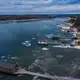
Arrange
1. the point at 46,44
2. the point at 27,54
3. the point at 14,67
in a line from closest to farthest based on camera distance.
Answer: the point at 14,67 < the point at 27,54 < the point at 46,44

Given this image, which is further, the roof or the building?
the roof

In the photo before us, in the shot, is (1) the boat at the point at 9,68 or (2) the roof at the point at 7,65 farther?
(2) the roof at the point at 7,65

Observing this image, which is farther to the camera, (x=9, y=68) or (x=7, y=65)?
(x=7, y=65)

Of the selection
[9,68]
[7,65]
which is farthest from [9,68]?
[7,65]

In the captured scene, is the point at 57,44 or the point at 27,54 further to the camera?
the point at 57,44

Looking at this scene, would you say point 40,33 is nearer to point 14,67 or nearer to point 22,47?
point 22,47

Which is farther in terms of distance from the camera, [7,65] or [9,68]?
[7,65]

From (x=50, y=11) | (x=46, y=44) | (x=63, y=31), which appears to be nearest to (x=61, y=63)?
(x=46, y=44)

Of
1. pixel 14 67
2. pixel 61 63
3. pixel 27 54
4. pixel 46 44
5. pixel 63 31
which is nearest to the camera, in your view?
pixel 14 67

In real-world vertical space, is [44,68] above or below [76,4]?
below

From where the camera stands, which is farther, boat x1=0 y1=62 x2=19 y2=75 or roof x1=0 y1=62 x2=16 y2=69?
roof x1=0 y1=62 x2=16 y2=69

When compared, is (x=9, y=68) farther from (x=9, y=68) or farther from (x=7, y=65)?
(x=7, y=65)
